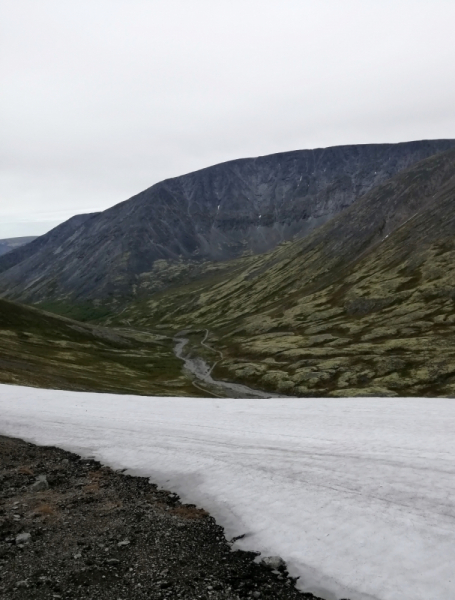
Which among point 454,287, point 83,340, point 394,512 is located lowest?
point 83,340

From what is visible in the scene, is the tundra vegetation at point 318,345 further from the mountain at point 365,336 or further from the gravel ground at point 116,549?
the gravel ground at point 116,549

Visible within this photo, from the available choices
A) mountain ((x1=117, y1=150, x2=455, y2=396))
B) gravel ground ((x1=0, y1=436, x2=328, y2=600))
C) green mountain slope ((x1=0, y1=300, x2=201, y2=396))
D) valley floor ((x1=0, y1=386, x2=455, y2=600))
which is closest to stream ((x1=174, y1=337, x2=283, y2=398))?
mountain ((x1=117, y1=150, x2=455, y2=396))

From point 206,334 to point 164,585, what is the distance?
189145mm

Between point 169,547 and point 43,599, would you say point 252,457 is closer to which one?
point 169,547

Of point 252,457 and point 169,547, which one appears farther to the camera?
point 252,457

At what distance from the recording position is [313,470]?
16.6 meters

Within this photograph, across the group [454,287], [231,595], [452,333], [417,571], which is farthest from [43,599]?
[454,287]

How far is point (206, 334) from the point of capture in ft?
652

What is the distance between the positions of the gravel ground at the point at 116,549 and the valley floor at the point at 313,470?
857 mm

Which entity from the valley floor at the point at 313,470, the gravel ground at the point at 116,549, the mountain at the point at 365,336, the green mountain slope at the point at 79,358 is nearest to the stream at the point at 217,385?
the mountain at the point at 365,336

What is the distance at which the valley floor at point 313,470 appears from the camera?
10734mm

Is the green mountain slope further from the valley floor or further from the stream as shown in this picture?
the valley floor

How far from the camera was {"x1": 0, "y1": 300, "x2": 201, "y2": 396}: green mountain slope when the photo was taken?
7338 cm

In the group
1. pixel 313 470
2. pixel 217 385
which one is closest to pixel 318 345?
pixel 217 385
